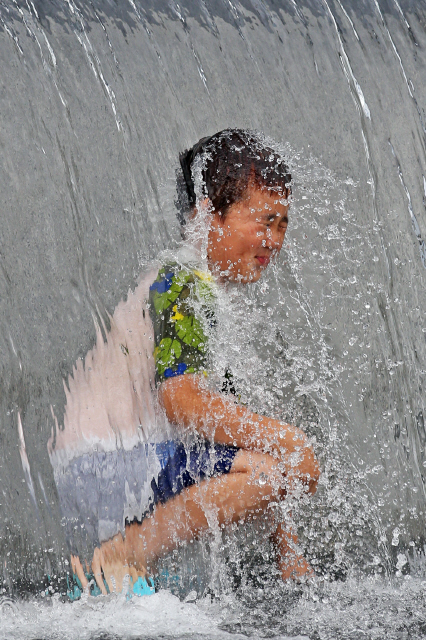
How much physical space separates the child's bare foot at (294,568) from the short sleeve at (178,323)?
323 millimetres

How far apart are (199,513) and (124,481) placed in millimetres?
156

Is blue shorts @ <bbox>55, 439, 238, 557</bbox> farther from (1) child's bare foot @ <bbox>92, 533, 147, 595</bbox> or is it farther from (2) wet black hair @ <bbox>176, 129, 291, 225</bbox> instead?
(2) wet black hair @ <bbox>176, 129, 291, 225</bbox>

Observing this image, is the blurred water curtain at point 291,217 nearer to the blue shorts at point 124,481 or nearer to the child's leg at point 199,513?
the blue shorts at point 124,481

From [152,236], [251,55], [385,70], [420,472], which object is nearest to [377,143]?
[385,70]

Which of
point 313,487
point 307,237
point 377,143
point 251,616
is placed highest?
point 377,143

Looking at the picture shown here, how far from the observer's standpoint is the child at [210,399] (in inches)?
43.7

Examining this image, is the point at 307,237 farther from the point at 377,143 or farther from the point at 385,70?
the point at 385,70

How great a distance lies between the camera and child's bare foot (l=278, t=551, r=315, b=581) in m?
1.13

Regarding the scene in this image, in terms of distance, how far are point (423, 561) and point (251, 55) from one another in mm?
1082

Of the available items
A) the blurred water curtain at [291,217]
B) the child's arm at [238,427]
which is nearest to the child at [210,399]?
the child's arm at [238,427]

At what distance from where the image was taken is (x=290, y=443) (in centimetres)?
111

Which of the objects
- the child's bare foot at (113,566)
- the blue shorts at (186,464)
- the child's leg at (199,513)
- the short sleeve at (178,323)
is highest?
the short sleeve at (178,323)

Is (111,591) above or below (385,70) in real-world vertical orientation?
below

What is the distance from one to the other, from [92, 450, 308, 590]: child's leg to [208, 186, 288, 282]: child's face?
12.1 inches
